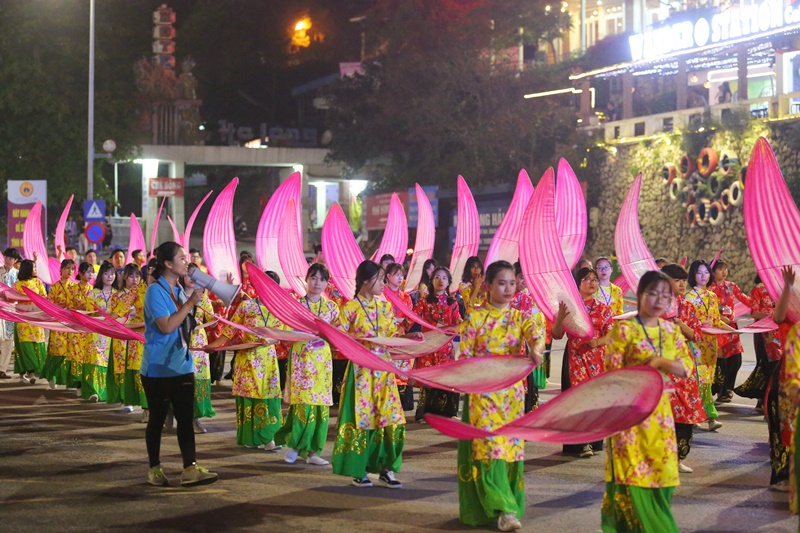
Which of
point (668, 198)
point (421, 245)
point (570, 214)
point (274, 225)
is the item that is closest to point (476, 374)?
point (570, 214)

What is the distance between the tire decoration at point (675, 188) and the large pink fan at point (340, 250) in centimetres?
1614

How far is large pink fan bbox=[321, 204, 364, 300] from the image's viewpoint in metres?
10.8

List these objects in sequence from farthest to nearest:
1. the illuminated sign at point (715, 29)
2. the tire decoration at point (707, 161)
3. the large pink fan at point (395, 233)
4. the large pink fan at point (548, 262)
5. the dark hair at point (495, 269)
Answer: the tire decoration at point (707, 161)
the illuminated sign at point (715, 29)
the large pink fan at point (395, 233)
the large pink fan at point (548, 262)
the dark hair at point (495, 269)

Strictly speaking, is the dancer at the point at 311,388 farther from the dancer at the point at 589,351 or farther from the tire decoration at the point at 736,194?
the tire decoration at the point at 736,194

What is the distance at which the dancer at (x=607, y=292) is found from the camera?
9812 mm

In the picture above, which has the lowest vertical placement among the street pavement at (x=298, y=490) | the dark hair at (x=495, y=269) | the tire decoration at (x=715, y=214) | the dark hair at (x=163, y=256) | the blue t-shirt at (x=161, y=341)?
the street pavement at (x=298, y=490)

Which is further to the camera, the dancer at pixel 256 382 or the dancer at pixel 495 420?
the dancer at pixel 256 382

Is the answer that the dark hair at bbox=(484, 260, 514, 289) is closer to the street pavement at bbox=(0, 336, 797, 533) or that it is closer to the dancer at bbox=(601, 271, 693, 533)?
the dancer at bbox=(601, 271, 693, 533)

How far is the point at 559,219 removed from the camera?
34.1 feet

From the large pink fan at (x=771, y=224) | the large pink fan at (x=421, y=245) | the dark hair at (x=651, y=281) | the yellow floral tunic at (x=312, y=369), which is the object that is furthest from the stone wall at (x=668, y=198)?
the dark hair at (x=651, y=281)

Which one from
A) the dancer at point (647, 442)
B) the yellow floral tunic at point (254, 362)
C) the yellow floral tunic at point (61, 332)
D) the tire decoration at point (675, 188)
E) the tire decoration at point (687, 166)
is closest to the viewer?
the dancer at point (647, 442)

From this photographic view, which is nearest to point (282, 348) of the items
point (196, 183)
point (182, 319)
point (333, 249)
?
point (333, 249)

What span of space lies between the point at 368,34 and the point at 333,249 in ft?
83.2

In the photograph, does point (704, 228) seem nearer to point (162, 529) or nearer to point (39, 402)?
point (39, 402)
